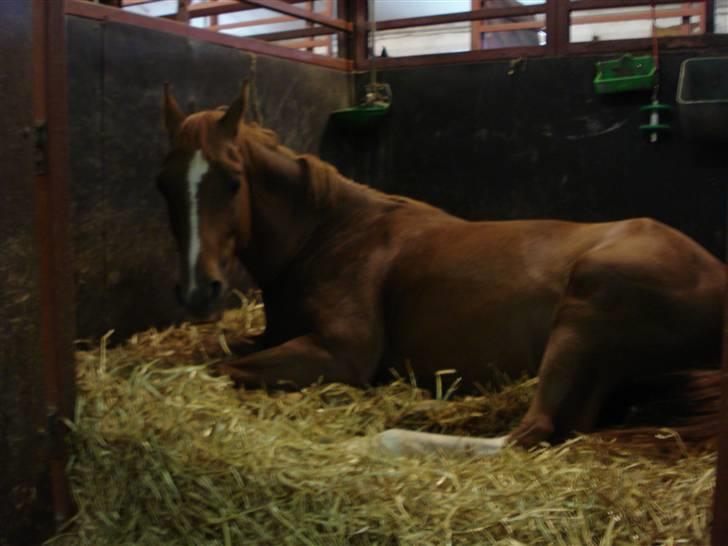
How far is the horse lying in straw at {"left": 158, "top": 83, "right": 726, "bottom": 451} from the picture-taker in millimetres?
2398

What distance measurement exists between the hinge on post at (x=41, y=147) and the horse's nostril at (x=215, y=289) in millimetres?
765

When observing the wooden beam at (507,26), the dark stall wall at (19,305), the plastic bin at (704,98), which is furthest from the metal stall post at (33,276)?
the wooden beam at (507,26)

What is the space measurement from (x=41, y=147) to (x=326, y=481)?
111cm

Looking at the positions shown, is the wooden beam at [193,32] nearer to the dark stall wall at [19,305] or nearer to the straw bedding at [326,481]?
the dark stall wall at [19,305]

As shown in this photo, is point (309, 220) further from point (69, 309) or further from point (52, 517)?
point (52, 517)

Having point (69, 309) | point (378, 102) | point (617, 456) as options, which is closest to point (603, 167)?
point (378, 102)

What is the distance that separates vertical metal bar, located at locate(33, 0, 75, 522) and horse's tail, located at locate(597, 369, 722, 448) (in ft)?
4.90

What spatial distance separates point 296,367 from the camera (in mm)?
2879

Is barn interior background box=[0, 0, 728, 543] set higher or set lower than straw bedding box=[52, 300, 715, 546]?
higher

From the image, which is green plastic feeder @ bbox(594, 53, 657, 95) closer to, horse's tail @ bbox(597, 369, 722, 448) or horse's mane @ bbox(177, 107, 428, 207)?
horse's mane @ bbox(177, 107, 428, 207)

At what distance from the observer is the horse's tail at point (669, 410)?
Answer: 2.25 m

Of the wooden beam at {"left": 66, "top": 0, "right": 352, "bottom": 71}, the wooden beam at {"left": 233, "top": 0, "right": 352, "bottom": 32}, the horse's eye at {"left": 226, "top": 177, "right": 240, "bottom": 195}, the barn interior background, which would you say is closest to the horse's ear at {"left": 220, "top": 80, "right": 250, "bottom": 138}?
the horse's eye at {"left": 226, "top": 177, "right": 240, "bottom": 195}

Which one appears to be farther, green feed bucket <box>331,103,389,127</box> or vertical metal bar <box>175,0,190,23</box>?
green feed bucket <box>331,103,389,127</box>

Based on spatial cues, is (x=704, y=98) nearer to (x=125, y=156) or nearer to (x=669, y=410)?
(x=669, y=410)
